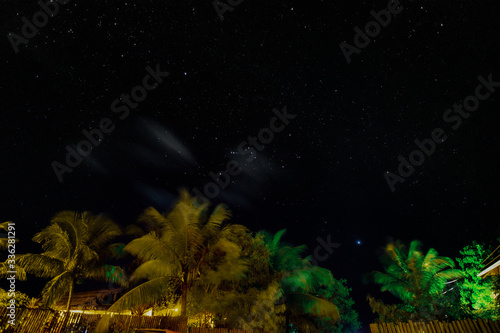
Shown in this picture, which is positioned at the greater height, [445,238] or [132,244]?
[132,244]

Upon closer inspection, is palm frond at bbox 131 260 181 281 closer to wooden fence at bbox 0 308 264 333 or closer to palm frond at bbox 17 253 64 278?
wooden fence at bbox 0 308 264 333

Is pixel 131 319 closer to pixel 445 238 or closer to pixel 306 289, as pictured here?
pixel 306 289

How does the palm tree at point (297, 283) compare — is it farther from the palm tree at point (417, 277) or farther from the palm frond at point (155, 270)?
the palm tree at point (417, 277)

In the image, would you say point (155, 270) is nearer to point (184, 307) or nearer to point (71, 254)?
point (184, 307)

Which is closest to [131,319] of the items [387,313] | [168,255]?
[168,255]

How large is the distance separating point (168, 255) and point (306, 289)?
25.0 ft

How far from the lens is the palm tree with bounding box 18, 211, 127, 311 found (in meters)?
13.4

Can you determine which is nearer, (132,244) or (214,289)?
(132,244)

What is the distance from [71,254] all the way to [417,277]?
20.1 meters

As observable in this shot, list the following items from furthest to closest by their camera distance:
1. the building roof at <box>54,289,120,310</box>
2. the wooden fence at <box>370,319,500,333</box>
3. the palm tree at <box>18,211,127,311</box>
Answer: the building roof at <box>54,289,120,310</box> → the palm tree at <box>18,211,127,311</box> → the wooden fence at <box>370,319,500,333</box>

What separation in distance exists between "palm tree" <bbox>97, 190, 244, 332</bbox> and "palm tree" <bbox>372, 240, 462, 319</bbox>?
1221cm

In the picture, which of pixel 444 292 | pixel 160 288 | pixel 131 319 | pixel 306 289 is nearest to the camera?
pixel 131 319

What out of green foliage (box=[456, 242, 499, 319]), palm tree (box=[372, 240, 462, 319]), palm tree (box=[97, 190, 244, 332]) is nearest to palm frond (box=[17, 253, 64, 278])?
palm tree (box=[97, 190, 244, 332])

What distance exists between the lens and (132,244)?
13.0 metres
